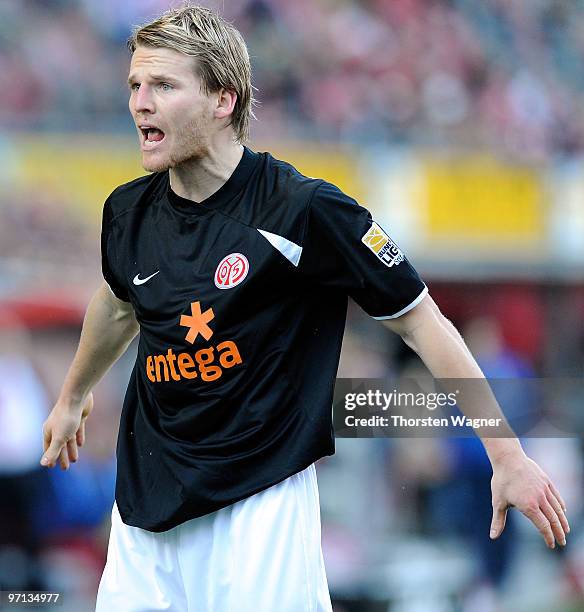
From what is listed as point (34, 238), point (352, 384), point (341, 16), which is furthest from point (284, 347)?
point (341, 16)

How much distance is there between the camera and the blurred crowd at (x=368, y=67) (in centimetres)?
554

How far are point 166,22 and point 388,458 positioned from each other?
289 centimetres

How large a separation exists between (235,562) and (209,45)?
39.4 inches

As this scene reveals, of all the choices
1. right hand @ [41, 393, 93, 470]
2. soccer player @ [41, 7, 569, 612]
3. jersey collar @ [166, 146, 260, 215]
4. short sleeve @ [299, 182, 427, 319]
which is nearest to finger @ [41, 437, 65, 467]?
right hand @ [41, 393, 93, 470]

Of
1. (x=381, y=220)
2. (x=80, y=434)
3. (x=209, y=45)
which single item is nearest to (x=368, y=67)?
(x=381, y=220)

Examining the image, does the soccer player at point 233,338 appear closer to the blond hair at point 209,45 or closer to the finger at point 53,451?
the blond hair at point 209,45

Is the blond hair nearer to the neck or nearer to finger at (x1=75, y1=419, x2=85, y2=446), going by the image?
the neck

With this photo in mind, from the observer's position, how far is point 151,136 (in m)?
2.16

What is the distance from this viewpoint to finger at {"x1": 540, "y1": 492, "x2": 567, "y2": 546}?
1.96 metres

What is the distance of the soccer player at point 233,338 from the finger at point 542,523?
0.06 metres

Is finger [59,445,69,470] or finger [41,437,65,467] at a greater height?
finger [41,437,65,467]

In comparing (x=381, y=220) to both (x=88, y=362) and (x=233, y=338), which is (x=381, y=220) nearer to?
(x=88, y=362)

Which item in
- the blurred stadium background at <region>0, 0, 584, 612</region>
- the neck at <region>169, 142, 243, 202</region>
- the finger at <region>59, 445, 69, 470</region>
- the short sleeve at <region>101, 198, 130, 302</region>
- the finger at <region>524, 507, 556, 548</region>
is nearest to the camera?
the finger at <region>524, 507, 556, 548</region>

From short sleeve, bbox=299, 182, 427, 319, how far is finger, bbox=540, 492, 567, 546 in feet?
1.45
